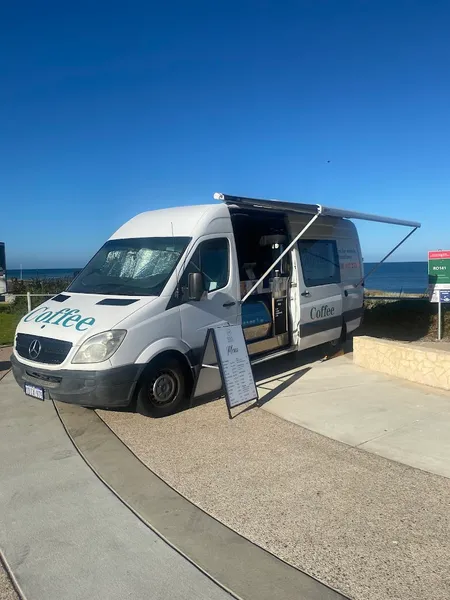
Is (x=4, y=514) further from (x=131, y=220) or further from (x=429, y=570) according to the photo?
(x=131, y=220)

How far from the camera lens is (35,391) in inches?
230

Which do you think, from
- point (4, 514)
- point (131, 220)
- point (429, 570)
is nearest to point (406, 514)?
point (429, 570)

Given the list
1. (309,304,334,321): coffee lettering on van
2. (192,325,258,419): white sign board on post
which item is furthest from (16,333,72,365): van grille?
(309,304,334,321): coffee lettering on van

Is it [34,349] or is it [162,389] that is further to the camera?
[162,389]

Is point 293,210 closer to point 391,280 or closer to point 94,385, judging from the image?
point 94,385

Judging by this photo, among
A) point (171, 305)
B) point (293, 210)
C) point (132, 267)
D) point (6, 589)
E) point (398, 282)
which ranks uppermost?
point (293, 210)

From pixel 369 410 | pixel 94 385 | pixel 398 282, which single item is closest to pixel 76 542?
pixel 94 385

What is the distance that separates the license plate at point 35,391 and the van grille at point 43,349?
0.30 meters

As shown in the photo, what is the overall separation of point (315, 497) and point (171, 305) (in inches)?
113

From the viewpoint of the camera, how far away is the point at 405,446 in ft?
16.6

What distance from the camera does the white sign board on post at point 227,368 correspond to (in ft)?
20.0

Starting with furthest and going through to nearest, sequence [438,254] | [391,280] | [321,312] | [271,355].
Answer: [391,280] → [438,254] → [321,312] → [271,355]

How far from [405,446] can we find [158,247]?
12.4 ft

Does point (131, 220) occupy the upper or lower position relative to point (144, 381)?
upper
